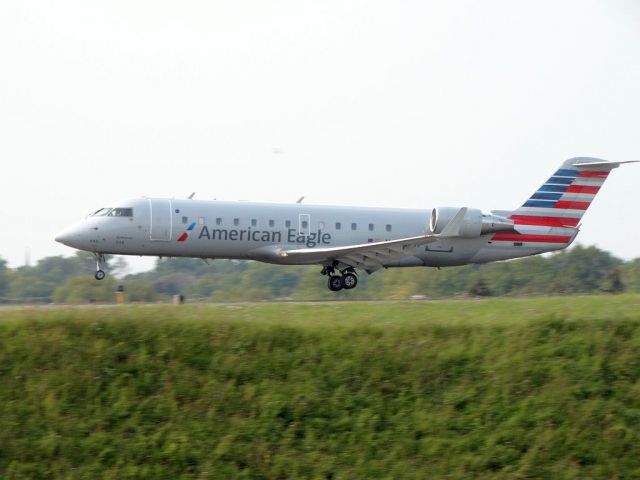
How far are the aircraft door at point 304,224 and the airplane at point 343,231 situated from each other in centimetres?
3

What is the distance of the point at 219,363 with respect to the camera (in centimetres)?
1462

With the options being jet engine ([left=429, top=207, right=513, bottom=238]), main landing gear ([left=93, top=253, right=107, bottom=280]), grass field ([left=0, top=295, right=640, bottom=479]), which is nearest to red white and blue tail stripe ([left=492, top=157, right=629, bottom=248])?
jet engine ([left=429, top=207, right=513, bottom=238])

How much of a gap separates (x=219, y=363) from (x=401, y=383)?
9.35 feet

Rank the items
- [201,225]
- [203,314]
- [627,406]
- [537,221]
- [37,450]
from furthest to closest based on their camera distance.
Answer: [537,221]
[201,225]
[203,314]
[627,406]
[37,450]

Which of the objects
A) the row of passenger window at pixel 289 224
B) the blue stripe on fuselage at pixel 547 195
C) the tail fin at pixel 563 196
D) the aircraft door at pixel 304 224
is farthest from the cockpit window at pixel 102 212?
the blue stripe on fuselage at pixel 547 195

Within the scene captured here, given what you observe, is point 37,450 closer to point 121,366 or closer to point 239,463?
point 121,366

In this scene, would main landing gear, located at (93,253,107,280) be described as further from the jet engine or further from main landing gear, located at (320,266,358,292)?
the jet engine

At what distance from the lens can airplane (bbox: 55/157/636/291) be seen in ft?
86.4

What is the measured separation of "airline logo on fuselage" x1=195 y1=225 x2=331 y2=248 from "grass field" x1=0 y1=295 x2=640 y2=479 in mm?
10656

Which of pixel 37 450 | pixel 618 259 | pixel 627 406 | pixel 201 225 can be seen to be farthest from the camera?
pixel 618 259

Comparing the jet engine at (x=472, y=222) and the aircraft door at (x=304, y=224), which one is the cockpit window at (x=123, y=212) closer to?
the aircraft door at (x=304, y=224)

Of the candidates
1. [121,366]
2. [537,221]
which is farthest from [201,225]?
[121,366]

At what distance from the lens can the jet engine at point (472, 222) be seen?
2756cm

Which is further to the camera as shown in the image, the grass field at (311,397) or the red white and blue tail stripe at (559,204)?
the red white and blue tail stripe at (559,204)
